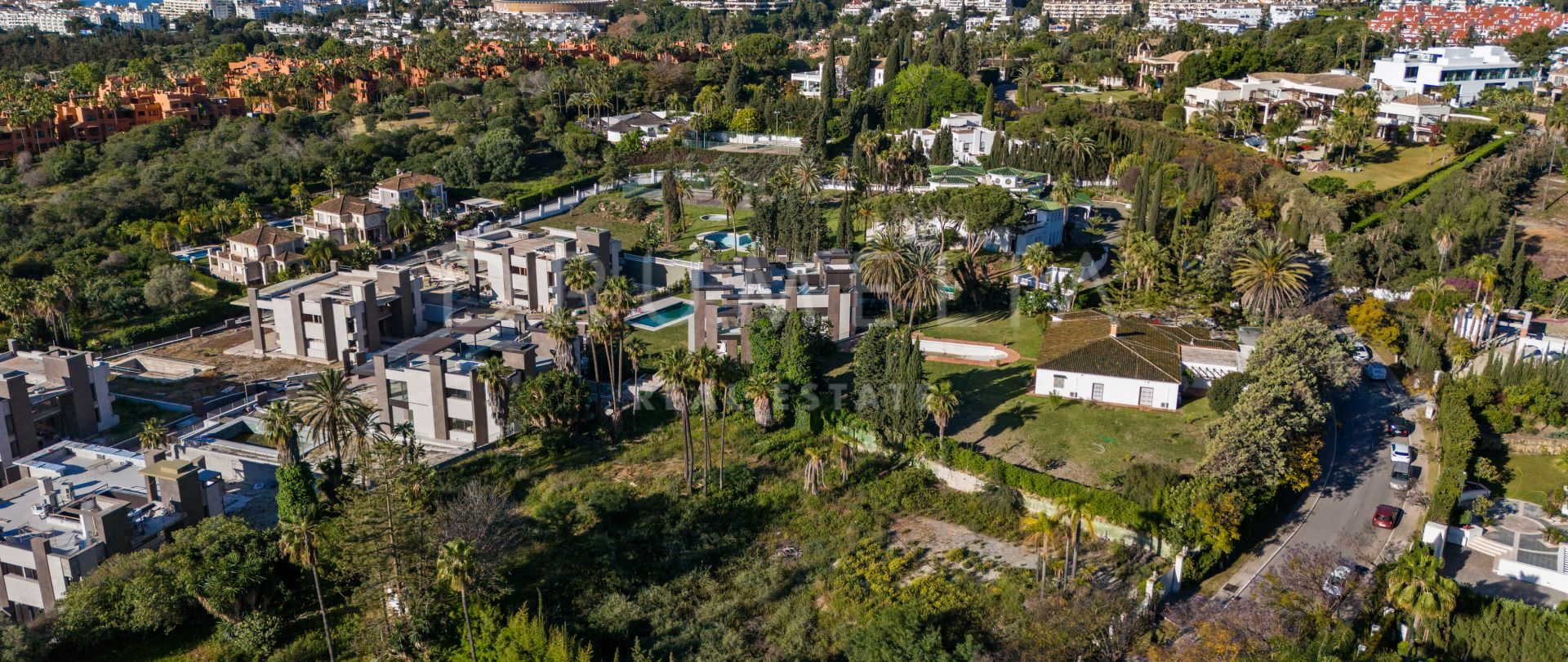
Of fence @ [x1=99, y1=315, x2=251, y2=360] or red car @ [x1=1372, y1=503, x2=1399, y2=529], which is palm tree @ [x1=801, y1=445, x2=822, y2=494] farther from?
fence @ [x1=99, y1=315, x2=251, y2=360]

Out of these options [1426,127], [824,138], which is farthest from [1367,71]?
[824,138]

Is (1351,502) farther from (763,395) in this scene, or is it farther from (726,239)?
(726,239)

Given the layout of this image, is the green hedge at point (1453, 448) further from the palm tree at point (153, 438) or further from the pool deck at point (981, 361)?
the palm tree at point (153, 438)

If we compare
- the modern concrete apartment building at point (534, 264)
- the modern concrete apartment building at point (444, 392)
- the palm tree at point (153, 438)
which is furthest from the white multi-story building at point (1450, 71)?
the palm tree at point (153, 438)

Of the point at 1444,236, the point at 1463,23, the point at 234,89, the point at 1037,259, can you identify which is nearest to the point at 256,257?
the point at 1037,259

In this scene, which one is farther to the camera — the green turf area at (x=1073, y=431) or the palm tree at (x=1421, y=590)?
the green turf area at (x=1073, y=431)
